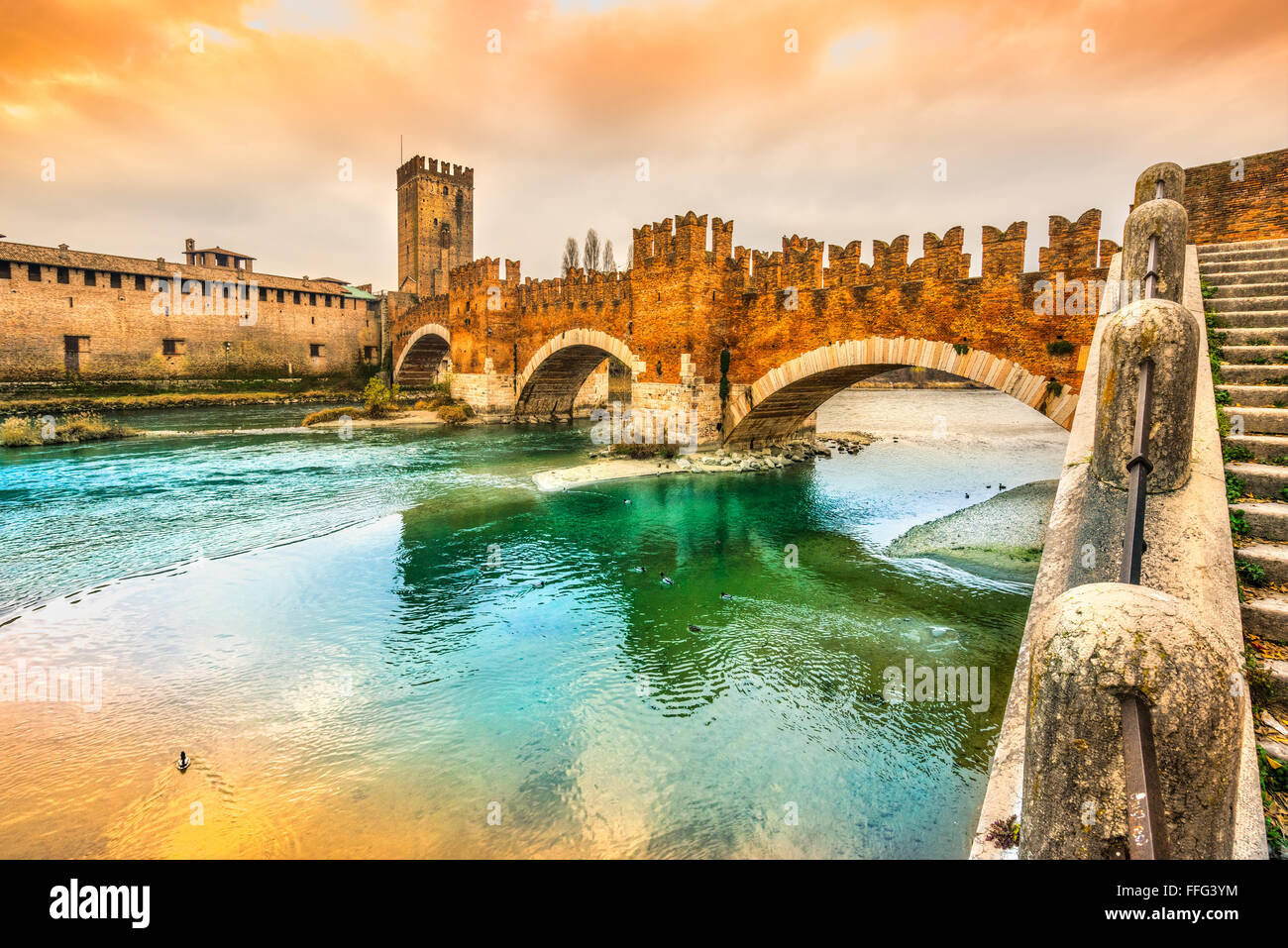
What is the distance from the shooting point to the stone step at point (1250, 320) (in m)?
5.63

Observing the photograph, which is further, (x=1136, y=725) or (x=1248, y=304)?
(x=1248, y=304)

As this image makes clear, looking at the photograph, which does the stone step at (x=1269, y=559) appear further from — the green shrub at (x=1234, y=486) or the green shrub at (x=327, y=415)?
the green shrub at (x=327, y=415)

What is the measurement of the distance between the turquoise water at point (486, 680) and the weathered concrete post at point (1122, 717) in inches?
114

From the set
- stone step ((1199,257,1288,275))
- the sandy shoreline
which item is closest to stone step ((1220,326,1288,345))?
stone step ((1199,257,1288,275))

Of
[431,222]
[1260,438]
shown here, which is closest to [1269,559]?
[1260,438]

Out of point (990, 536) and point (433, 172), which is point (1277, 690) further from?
point (433, 172)

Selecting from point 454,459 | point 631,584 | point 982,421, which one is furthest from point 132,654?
point 982,421

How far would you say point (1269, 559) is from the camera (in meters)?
3.27

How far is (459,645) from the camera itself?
7.51m

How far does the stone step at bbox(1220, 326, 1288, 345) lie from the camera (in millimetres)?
5359

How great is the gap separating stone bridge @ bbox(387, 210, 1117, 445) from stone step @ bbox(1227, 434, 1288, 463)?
824 centimetres

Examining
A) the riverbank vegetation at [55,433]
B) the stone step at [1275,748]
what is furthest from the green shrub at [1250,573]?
the riverbank vegetation at [55,433]

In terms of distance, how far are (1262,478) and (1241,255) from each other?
5289 mm

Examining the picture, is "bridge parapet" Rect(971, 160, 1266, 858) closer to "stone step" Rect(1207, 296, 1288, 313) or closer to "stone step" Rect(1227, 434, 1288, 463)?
"stone step" Rect(1227, 434, 1288, 463)
